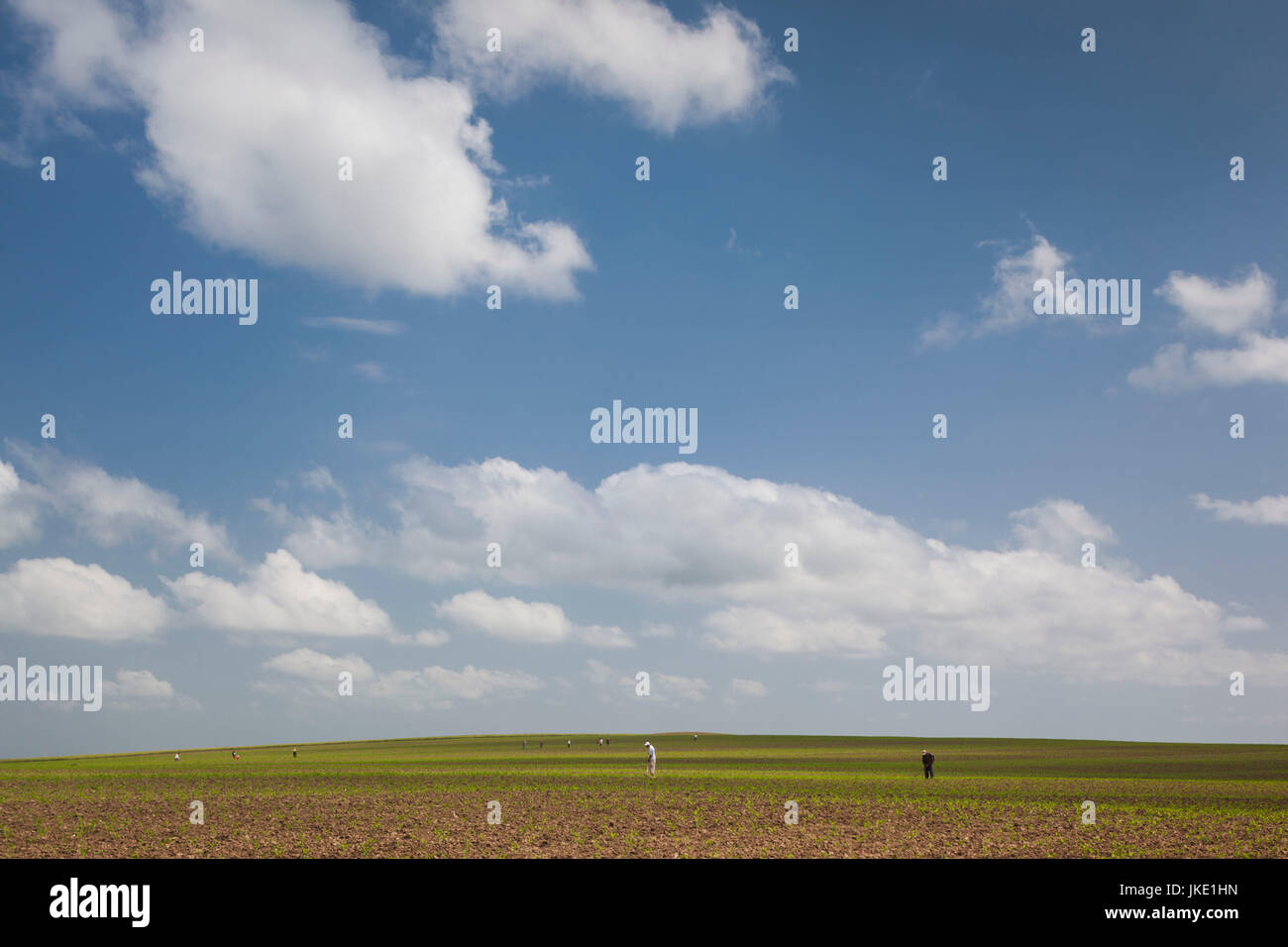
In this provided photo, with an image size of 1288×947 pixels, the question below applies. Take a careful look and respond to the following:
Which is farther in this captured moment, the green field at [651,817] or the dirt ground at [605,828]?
the green field at [651,817]

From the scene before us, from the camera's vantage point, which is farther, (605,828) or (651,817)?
(651,817)

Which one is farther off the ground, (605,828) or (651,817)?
(605,828)

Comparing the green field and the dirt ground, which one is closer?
the dirt ground
